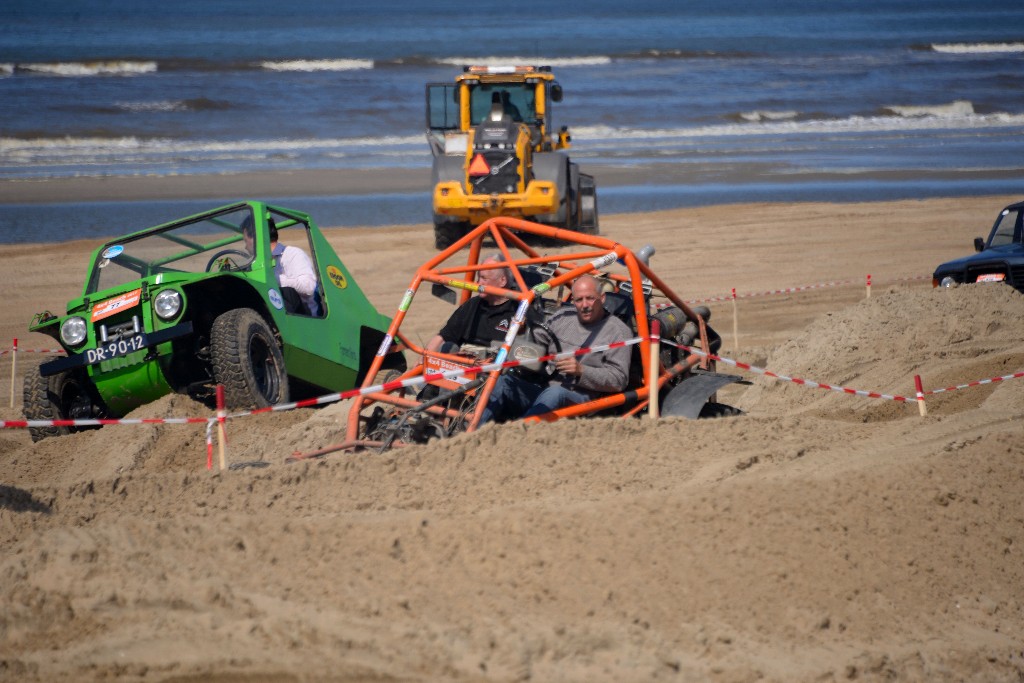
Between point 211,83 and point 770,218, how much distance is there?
97.7 feet

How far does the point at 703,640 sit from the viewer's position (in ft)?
13.9

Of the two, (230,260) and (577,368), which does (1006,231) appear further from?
(230,260)

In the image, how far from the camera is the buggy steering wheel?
341 inches

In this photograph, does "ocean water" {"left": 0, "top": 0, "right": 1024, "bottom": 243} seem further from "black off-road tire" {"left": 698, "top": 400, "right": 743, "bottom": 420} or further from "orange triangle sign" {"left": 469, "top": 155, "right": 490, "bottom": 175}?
"black off-road tire" {"left": 698, "top": 400, "right": 743, "bottom": 420}

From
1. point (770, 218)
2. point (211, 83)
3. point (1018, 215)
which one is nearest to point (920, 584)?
point (1018, 215)

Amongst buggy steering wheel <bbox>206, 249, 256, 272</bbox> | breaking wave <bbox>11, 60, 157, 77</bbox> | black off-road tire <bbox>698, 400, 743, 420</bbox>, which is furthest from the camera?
breaking wave <bbox>11, 60, 157, 77</bbox>

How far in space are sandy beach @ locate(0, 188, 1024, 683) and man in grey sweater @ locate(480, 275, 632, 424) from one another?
19.5 inches

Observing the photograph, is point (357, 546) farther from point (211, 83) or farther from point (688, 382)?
point (211, 83)

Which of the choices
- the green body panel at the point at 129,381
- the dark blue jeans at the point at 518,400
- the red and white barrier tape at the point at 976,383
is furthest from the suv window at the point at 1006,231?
the green body panel at the point at 129,381

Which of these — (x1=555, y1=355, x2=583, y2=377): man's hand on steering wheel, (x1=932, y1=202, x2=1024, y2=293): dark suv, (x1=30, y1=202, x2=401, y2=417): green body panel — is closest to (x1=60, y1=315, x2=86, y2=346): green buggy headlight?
(x1=30, y1=202, x2=401, y2=417): green body panel

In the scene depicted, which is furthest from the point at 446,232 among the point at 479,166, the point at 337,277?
the point at 337,277

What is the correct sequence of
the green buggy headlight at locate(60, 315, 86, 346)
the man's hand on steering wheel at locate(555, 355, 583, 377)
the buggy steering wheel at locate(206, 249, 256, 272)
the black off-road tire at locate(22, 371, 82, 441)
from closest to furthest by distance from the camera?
the man's hand on steering wheel at locate(555, 355, 583, 377), the green buggy headlight at locate(60, 315, 86, 346), the black off-road tire at locate(22, 371, 82, 441), the buggy steering wheel at locate(206, 249, 256, 272)

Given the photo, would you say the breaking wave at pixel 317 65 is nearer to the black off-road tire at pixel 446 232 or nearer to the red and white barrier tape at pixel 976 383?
the black off-road tire at pixel 446 232

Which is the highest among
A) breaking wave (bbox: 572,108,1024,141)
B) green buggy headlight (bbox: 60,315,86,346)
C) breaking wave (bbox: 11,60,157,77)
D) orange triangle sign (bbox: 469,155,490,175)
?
breaking wave (bbox: 11,60,157,77)
